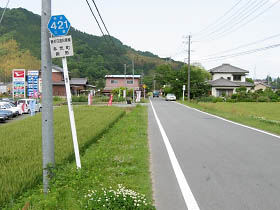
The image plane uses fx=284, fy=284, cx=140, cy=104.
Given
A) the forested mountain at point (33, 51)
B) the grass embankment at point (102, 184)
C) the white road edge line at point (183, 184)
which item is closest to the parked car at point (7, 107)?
the grass embankment at point (102, 184)

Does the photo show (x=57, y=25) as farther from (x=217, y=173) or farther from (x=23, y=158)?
(x=217, y=173)

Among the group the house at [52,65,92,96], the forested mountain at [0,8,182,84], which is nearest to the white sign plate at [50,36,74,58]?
the forested mountain at [0,8,182,84]

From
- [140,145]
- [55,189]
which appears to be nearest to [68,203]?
[55,189]

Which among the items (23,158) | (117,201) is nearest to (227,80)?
(23,158)

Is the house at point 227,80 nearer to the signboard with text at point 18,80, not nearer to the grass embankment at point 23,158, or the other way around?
the signboard with text at point 18,80

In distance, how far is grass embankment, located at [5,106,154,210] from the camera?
3908 mm

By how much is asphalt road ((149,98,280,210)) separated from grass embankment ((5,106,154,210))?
13.2 inches

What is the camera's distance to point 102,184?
4977mm

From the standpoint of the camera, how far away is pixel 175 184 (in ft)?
17.1

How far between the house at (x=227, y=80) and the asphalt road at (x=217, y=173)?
49.7m

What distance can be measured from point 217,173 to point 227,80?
57329mm

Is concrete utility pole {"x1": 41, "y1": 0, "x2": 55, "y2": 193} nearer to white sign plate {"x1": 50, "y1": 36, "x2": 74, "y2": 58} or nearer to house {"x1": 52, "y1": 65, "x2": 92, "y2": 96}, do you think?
white sign plate {"x1": 50, "y1": 36, "x2": 74, "y2": 58}

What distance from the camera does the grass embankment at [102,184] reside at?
12.8 ft

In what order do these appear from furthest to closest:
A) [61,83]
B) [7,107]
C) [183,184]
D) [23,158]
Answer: [61,83] → [7,107] → [23,158] → [183,184]
